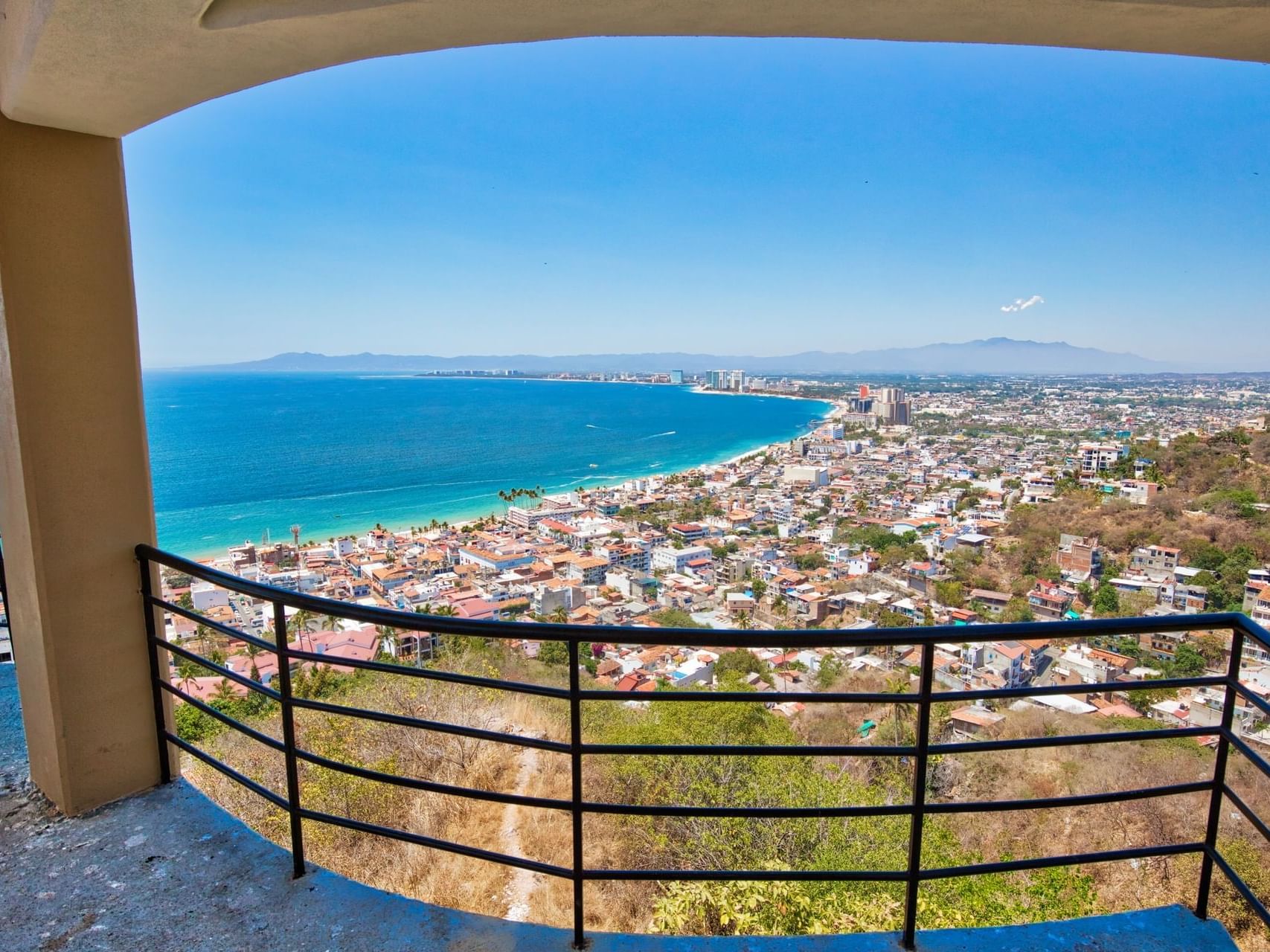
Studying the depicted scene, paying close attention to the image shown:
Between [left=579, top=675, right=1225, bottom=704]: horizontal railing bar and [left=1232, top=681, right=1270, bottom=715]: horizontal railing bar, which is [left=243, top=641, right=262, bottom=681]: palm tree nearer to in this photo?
[left=579, top=675, right=1225, bottom=704]: horizontal railing bar

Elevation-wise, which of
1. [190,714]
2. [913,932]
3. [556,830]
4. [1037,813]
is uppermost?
[913,932]

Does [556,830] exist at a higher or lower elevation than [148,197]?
lower

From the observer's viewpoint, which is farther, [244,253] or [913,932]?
[244,253]

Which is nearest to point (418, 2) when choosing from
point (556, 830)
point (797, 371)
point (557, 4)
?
point (557, 4)

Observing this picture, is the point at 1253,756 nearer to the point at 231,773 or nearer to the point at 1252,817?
the point at 1252,817

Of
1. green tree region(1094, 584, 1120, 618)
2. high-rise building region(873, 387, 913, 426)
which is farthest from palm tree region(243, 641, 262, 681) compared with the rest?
high-rise building region(873, 387, 913, 426)

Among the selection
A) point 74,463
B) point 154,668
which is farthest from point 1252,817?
point 74,463

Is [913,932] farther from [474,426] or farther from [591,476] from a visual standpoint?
[474,426]
